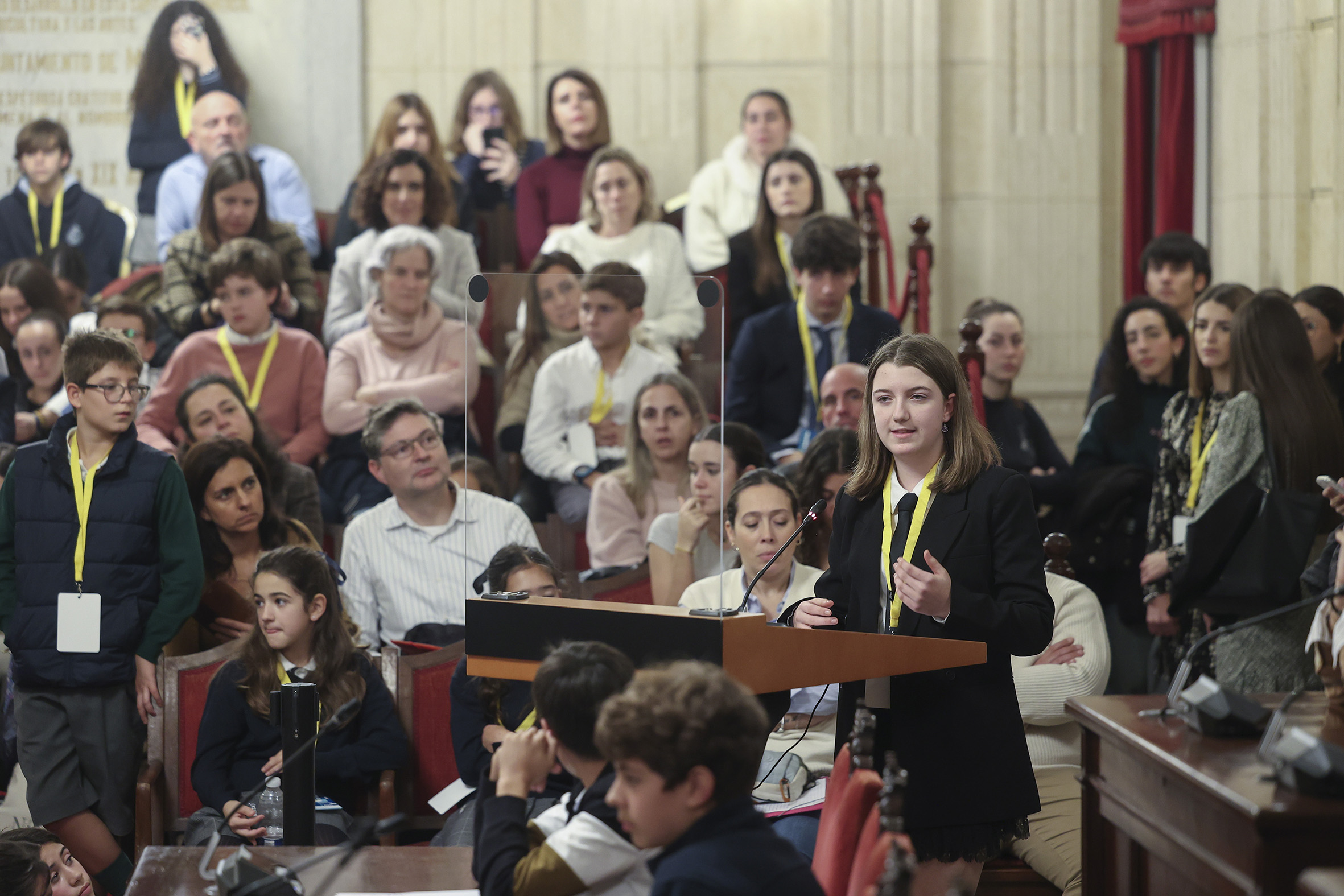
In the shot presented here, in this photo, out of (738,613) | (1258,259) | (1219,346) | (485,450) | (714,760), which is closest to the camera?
(714,760)

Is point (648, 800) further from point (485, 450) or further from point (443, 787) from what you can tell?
point (443, 787)

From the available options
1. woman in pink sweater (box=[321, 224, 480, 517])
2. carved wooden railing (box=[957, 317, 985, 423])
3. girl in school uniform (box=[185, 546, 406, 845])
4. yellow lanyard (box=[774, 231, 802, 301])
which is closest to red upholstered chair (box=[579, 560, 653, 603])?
girl in school uniform (box=[185, 546, 406, 845])

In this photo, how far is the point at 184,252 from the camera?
5902 mm

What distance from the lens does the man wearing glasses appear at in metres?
3.89

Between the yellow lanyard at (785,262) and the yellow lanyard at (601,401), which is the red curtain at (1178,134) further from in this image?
the yellow lanyard at (601,401)

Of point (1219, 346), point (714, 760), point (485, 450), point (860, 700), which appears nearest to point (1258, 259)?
point (1219, 346)

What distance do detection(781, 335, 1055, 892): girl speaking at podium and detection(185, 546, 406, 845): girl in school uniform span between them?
152cm

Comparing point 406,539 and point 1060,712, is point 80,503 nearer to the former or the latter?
point 406,539

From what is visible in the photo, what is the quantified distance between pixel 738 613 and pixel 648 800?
47 centimetres

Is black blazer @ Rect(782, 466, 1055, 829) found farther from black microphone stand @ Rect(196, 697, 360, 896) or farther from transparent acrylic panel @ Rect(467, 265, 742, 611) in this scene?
black microphone stand @ Rect(196, 697, 360, 896)

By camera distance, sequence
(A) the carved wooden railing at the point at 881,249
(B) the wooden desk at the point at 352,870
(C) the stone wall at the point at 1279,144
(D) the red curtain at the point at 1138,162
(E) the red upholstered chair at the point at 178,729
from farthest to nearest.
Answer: (D) the red curtain at the point at 1138,162
(A) the carved wooden railing at the point at 881,249
(C) the stone wall at the point at 1279,144
(E) the red upholstered chair at the point at 178,729
(B) the wooden desk at the point at 352,870

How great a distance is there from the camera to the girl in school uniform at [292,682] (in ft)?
11.5

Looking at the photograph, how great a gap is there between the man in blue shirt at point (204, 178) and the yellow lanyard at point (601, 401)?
3.73 m

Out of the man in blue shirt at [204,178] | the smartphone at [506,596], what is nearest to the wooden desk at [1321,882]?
the smartphone at [506,596]
